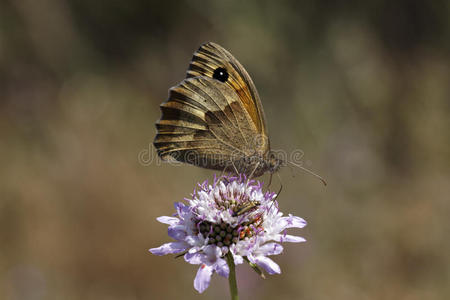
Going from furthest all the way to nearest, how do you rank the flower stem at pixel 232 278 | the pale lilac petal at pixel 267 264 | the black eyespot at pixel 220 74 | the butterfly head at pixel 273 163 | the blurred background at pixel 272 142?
the blurred background at pixel 272 142 < the black eyespot at pixel 220 74 < the butterfly head at pixel 273 163 < the pale lilac petal at pixel 267 264 < the flower stem at pixel 232 278

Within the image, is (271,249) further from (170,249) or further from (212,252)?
(170,249)

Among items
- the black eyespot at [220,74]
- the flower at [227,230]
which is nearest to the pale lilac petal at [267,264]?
the flower at [227,230]

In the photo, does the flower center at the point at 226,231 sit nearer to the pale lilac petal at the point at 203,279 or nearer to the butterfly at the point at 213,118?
the pale lilac petal at the point at 203,279

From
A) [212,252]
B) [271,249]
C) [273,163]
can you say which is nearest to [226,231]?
[212,252]

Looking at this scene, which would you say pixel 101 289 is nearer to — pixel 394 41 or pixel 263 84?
pixel 263 84

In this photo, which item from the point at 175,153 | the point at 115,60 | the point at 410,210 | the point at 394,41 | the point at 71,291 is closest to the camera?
the point at 175,153

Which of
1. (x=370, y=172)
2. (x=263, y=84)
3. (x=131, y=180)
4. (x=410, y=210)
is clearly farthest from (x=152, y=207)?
(x=410, y=210)
